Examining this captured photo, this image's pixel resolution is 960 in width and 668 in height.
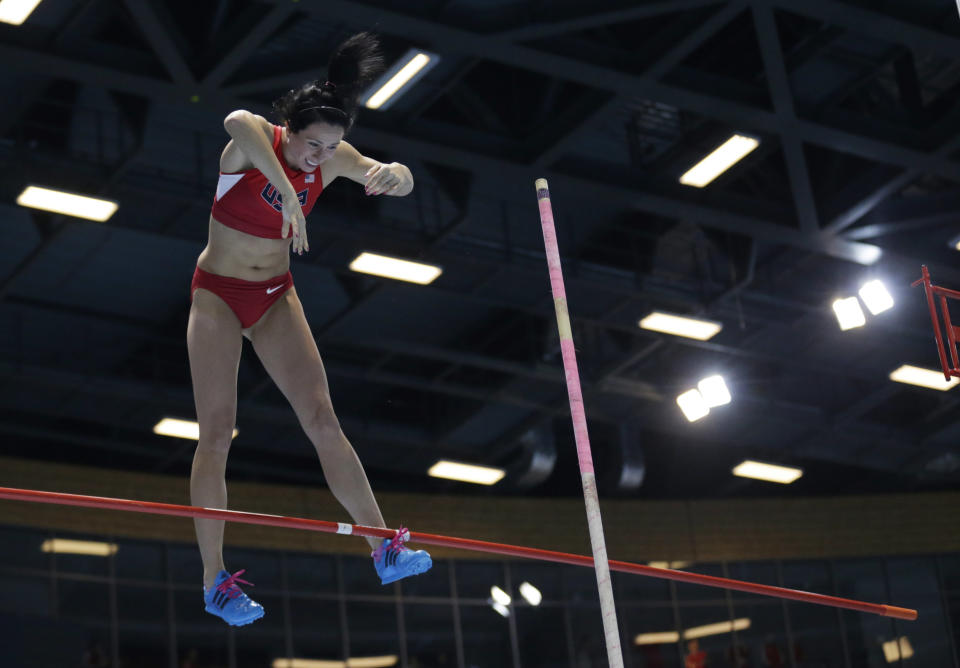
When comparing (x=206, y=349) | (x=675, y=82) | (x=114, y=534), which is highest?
(x=675, y=82)

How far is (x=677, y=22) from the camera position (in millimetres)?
12172

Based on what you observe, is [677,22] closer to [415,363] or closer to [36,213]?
[36,213]

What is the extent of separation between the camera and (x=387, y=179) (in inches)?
241

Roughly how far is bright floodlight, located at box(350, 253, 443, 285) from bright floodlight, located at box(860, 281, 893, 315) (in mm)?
4432

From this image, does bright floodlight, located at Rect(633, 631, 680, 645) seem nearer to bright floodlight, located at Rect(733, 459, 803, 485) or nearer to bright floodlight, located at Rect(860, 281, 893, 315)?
bright floodlight, located at Rect(733, 459, 803, 485)

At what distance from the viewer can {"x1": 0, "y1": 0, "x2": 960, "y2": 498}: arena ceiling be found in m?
11.9

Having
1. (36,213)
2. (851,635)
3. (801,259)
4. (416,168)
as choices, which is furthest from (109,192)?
(851,635)

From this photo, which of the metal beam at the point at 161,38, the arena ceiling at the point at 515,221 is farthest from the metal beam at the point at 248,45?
the metal beam at the point at 161,38

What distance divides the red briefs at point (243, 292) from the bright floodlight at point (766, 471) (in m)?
17.7

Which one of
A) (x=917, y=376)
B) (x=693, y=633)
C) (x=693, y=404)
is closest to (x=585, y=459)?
(x=693, y=404)

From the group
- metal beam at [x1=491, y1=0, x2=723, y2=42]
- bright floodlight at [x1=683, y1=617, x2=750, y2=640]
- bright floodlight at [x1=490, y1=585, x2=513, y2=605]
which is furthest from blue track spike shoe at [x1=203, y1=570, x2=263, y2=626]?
bright floodlight at [x1=683, y1=617, x2=750, y2=640]

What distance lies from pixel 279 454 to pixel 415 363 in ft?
13.5

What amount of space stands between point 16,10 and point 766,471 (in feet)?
51.5

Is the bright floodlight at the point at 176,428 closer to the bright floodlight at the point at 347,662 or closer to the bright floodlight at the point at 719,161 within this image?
the bright floodlight at the point at 347,662
